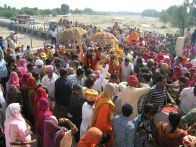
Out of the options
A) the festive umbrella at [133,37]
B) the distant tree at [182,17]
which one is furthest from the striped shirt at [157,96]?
the distant tree at [182,17]

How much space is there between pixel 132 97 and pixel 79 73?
155cm

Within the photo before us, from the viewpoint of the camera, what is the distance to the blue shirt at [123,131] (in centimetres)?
521

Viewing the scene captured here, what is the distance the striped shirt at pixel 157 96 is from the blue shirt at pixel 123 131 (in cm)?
121

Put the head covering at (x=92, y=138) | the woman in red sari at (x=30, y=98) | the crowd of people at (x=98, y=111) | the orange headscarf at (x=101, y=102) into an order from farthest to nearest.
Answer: the woman in red sari at (x=30, y=98) → the orange headscarf at (x=101, y=102) → the crowd of people at (x=98, y=111) → the head covering at (x=92, y=138)

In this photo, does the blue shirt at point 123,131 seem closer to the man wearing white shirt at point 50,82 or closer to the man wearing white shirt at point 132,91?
the man wearing white shirt at point 132,91

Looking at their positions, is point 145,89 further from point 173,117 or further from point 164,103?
point 173,117

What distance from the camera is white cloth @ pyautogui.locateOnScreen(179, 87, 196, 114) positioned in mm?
6375

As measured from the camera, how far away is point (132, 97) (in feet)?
20.4

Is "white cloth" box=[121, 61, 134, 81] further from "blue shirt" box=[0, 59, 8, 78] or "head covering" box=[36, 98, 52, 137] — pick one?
"head covering" box=[36, 98, 52, 137]

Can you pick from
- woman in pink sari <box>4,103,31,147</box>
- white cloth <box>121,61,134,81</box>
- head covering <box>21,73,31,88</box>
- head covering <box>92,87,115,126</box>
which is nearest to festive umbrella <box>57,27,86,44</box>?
white cloth <box>121,61,134,81</box>

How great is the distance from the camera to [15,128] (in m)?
5.05

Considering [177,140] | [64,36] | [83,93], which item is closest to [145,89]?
[83,93]

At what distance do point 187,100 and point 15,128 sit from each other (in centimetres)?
328

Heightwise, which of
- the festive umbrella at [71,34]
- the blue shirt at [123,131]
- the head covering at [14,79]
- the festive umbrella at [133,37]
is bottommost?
the blue shirt at [123,131]
